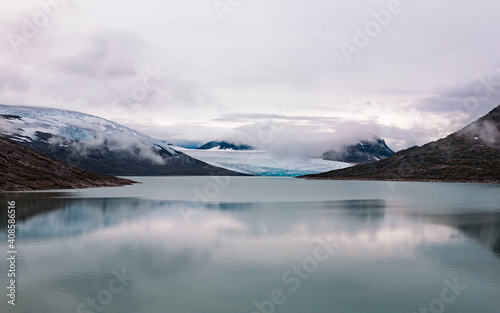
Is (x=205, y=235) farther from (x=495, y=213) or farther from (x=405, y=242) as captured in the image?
(x=495, y=213)

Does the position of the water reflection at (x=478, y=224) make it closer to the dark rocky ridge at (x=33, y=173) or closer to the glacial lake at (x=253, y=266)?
the glacial lake at (x=253, y=266)

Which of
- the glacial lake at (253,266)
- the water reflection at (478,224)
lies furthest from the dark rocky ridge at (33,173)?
the water reflection at (478,224)

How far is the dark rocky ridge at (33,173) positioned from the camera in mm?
95062

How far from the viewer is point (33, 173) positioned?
345ft

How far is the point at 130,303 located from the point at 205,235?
1909 cm

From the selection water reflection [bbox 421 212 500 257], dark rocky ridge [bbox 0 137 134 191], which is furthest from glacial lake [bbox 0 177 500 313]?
dark rocky ridge [bbox 0 137 134 191]

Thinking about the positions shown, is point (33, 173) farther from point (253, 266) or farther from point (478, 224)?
point (253, 266)

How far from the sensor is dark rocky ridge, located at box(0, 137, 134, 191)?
95062mm

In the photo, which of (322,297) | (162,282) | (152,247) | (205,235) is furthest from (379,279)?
(205,235)

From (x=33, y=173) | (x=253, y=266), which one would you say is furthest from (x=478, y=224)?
(x=33, y=173)

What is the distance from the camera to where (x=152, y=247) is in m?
30.9

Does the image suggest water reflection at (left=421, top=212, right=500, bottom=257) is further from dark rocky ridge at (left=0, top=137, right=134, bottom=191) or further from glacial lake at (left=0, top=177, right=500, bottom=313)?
dark rocky ridge at (left=0, top=137, right=134, bottom=191)

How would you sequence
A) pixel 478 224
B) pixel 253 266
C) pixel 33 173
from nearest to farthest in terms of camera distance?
pixel 253 266
pixel 478 224
pixel 33 173

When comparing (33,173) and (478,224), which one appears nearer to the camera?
(478,224)
